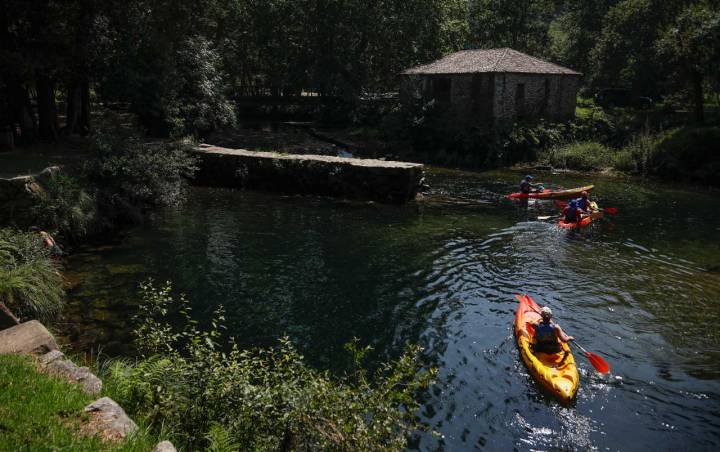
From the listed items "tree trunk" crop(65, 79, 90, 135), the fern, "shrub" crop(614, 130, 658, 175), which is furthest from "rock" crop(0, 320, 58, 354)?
"shrub" crop(614, 130, 658, 175)

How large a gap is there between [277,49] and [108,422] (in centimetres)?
5287

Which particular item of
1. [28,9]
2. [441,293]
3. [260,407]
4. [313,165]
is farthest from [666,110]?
[260,407]

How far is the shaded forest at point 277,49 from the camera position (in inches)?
865

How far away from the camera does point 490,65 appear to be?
1617 inches

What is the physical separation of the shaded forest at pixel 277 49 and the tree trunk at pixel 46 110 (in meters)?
0.06

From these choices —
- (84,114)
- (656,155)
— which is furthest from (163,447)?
(656,155)

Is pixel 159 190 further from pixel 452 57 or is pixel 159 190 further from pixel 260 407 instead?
pixel 452 57

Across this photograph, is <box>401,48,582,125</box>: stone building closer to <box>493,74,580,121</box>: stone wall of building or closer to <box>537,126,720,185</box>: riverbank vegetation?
<box>493,74,580,121</box>: stone wall of building

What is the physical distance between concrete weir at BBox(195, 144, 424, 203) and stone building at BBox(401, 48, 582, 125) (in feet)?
54.7

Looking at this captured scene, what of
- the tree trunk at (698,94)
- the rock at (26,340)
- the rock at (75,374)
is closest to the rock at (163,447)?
the rock at (75,374)

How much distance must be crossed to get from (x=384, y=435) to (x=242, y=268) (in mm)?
10318

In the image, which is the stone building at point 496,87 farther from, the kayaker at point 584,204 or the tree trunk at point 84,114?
the tree trunk at point 84,114

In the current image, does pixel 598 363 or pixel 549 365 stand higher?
pixel 549 365

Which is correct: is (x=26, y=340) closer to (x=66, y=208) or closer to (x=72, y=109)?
(x=66, y=208)
